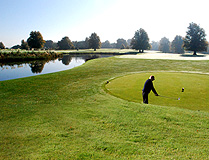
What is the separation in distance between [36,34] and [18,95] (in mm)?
69132

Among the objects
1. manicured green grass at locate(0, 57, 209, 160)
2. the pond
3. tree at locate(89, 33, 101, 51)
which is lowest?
manicured green grass at locate(0, 57, 209, 160)

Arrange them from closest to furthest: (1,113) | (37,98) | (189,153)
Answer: (189,153), (1,113), (37,98)

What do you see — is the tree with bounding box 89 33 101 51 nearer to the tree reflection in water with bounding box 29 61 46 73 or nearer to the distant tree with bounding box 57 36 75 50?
the distant tree with bounding box 57 36 75 50

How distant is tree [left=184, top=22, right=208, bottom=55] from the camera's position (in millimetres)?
49875

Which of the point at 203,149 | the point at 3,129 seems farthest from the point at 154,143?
the point at 3,129

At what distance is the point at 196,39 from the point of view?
50.1 metres

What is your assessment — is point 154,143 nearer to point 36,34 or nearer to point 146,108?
point 146,108

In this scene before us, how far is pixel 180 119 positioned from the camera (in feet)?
18.3

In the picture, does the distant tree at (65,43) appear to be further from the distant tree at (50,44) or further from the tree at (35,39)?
the tree at (35,39)

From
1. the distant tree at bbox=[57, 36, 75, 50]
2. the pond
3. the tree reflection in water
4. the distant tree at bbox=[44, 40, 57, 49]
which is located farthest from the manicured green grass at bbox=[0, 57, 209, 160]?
the distant tree at bbox=[44, 40, 57, 49]

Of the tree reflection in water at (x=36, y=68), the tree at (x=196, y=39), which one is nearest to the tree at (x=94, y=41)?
the tree at (x=196, y=39)

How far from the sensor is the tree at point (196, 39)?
4988 centimetres

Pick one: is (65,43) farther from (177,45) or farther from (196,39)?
(196,39)

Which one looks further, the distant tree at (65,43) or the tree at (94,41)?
the distant tree at (65,43)
